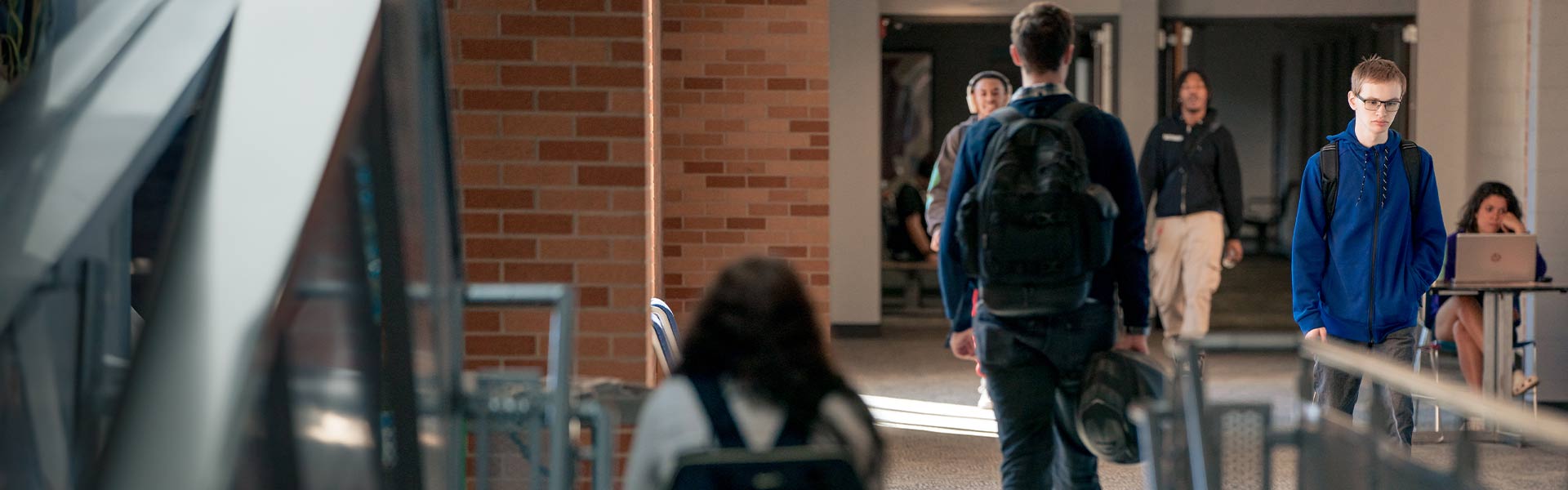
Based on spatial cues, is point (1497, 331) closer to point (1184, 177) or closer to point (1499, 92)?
A: point (1184, 177)

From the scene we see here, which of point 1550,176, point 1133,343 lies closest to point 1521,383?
point 1550,176

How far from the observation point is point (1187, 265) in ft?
29.2

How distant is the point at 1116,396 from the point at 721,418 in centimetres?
122

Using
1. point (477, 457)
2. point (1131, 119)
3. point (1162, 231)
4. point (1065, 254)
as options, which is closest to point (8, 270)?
point (477, 457)

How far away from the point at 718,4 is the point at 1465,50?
650 centimetres

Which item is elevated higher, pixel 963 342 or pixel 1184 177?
pixel 1184 177

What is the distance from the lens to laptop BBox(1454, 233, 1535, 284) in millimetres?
6418

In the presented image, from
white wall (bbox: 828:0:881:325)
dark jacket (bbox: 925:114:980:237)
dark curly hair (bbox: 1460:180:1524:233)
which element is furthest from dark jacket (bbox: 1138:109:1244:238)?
white wall (bbox: 828:0:881:325)

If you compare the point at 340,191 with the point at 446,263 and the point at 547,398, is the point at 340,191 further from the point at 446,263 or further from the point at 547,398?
the point at 547,398

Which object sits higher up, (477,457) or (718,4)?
(718,4)

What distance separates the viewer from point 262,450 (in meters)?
0.81

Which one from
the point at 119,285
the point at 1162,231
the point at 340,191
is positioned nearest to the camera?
the point at 340,191

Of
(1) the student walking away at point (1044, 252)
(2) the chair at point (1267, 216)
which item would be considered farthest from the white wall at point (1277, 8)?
(1) the student walking away at point (1044, 252)

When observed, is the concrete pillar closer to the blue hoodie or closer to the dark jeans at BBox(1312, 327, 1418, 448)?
the dark jeans at BBox(1312, 327, 1418, 448)
